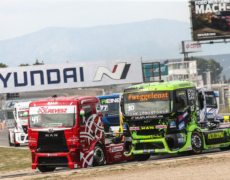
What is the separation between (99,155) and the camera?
619 inches

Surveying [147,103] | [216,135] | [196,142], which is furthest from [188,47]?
[147,103]

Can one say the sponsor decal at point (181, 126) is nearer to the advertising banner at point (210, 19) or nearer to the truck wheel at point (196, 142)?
the truck wheel at point (196, 142)

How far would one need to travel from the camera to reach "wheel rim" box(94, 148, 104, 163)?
15439mm

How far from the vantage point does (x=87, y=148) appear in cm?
1501

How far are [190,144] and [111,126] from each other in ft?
44.4

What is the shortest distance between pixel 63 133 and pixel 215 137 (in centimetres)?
578

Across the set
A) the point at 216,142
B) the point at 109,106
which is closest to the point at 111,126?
the point at 109,106

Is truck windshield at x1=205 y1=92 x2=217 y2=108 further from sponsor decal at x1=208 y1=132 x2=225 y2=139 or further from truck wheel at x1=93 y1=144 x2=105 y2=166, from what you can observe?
truck wheel at x1=93 y1=144 x2=105 y2=166

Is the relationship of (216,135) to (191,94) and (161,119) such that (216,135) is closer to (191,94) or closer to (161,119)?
(191,94)

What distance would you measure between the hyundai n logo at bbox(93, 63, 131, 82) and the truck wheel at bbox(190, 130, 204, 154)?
34911mm

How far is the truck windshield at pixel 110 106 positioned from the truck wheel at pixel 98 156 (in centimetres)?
1268

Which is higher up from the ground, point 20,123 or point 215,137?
point 20,123

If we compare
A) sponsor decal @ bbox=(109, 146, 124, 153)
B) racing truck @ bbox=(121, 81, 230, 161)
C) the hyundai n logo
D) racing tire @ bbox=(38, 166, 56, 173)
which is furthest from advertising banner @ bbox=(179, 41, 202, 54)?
racing tire @ bbox=(38, 166, 56, 173)

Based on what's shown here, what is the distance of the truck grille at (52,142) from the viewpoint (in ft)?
48.1
